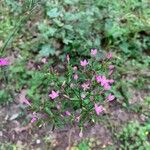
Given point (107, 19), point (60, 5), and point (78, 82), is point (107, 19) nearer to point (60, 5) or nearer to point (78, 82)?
point (60, 5)

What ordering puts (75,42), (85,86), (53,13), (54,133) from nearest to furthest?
(85,86)
(54,133)
(75,42)
(53,13)

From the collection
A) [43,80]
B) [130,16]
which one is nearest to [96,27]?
[130,16]

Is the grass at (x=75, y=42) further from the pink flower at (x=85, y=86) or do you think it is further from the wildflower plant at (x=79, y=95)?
the pink flower at (x=85, y=86)

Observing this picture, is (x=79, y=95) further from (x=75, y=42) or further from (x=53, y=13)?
(x=53, y=13)

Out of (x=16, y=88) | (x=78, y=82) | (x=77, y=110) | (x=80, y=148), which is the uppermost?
(x=78, y=82)

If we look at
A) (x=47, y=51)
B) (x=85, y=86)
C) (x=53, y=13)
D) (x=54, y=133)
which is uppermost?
(x=85, y=86)

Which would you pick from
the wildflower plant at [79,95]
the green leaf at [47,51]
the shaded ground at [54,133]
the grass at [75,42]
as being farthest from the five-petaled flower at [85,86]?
the green leaf at [47,51]

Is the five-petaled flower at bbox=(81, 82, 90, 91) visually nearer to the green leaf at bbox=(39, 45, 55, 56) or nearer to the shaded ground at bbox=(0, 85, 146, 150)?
the shaded ground at bbox=(0, 85, 146, 150)

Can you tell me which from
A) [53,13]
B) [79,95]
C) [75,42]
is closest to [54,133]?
[79,95]

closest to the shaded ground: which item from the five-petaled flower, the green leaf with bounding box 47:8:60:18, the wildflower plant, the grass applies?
the grass

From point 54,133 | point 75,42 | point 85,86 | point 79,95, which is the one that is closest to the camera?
point 85,86

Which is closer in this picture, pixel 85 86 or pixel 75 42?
pixel 85 86
